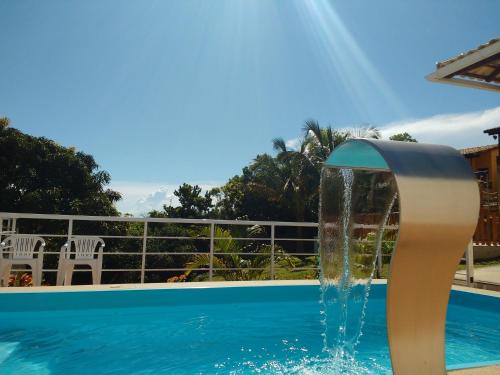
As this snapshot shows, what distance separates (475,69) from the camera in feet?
16.4

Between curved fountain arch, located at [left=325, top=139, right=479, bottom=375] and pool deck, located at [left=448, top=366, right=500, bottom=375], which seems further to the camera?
pool deck, located at [left=448, top=366, right=500, bottom=375]

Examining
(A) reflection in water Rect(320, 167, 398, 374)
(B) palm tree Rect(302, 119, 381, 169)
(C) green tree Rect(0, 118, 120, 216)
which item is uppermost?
(B) palm tree Rect(302, 119, 381, 169)

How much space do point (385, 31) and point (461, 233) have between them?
307 inches

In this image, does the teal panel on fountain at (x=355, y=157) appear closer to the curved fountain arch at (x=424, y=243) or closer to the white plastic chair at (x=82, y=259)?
the curved fountain arch at (x=424, y=243)

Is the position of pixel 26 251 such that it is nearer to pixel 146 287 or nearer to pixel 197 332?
pixel 146 287

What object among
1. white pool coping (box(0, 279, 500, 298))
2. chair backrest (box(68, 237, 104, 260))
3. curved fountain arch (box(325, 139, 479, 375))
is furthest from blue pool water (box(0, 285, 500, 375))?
curved fountain arch (box(325, 139, 479, 375))

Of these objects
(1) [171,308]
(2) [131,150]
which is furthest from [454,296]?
(2) [131,150]

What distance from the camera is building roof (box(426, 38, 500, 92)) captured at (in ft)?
15.0

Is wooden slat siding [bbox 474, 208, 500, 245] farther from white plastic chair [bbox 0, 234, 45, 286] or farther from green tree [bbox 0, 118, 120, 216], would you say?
green tree [bbox 0, 118, 120, 216]

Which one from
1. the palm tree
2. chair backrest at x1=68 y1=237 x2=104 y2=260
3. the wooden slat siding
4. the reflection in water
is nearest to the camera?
the reflection in water

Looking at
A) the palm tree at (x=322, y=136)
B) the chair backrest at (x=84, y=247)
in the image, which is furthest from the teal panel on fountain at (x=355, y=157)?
the palm tree at (x=322, y=136)

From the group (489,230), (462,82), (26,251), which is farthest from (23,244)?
(489,230)

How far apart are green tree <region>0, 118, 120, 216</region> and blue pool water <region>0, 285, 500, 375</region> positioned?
10936 millimetres

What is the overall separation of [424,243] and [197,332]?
3.11m
